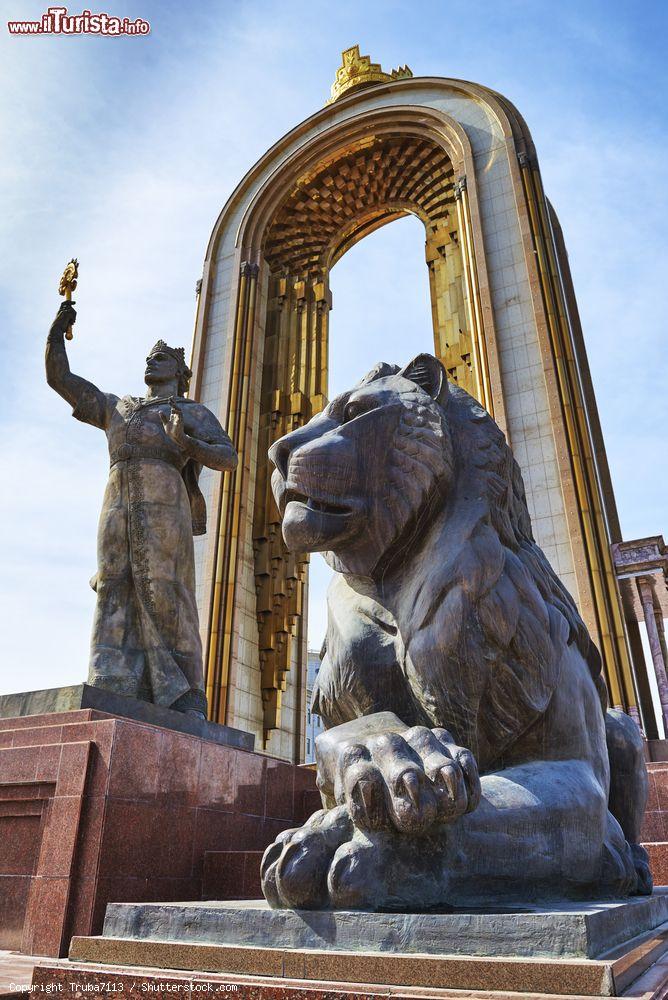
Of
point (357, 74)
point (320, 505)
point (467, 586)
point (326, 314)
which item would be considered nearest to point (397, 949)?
point (467, 586)

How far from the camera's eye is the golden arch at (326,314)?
31.8 feet

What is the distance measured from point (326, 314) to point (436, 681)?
1425cm

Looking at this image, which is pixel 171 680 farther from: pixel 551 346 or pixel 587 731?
pixel 551 346

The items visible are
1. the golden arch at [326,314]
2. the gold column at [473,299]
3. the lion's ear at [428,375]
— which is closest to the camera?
the lion's ear at [428,375]

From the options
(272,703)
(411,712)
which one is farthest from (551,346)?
(411,712)

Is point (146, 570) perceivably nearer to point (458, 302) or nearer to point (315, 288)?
point (458, 302)

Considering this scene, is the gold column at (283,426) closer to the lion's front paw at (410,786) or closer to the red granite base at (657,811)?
the red granite base at (657,811)

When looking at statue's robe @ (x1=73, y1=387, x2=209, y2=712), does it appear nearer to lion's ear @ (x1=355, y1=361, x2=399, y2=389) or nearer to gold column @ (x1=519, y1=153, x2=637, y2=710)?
lion's ear @ (x1=355, y1=361, x2=399, y2=389)

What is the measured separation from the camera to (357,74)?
49.9 ft

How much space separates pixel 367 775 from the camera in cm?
116

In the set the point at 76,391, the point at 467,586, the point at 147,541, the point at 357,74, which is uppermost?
the point at 357,74

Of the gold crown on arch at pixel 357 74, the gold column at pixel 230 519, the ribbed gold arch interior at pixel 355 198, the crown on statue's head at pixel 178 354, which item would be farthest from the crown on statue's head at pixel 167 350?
the gold crown on arch at pixel 357 74

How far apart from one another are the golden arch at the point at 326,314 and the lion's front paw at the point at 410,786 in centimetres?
743

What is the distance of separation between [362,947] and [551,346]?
32.1ft
